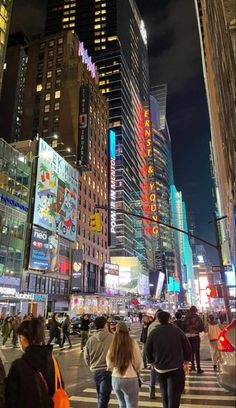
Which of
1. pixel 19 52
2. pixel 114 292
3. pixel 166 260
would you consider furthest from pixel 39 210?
pixel 166 260

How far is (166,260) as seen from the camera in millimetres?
166125

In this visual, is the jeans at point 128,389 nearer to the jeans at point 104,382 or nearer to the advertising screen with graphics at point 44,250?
the jeans at point 104,382

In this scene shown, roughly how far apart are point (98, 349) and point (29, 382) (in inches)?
128

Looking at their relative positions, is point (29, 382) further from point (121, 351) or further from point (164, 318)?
point (164, 318)

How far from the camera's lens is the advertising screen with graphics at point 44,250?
5179 centimetres

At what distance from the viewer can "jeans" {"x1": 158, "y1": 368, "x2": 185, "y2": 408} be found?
5.60 meters

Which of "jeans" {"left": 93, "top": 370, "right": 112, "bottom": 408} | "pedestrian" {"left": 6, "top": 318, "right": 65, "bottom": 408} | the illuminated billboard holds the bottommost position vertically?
"jeans" {"left": 93, "top": 370, "right": 112, "bottom": 408}

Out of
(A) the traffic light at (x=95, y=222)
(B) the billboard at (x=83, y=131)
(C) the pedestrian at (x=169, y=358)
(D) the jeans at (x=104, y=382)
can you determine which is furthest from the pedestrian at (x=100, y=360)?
(B) the billboard at (x=83, y=131)

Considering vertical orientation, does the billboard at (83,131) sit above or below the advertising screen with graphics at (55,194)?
above

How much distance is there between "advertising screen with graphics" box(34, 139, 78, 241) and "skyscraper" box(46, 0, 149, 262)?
144 ft

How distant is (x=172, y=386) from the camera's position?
18.7 feet

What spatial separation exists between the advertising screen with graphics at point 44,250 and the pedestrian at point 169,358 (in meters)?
47.1

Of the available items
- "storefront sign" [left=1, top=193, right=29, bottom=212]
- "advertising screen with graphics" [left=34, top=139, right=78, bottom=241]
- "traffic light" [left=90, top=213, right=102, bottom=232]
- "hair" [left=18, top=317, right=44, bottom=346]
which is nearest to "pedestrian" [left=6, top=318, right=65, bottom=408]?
"hair" [left=18, top=317, right=44, bottom=346]

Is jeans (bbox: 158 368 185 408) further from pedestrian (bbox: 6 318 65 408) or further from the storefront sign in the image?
the storefront sign
